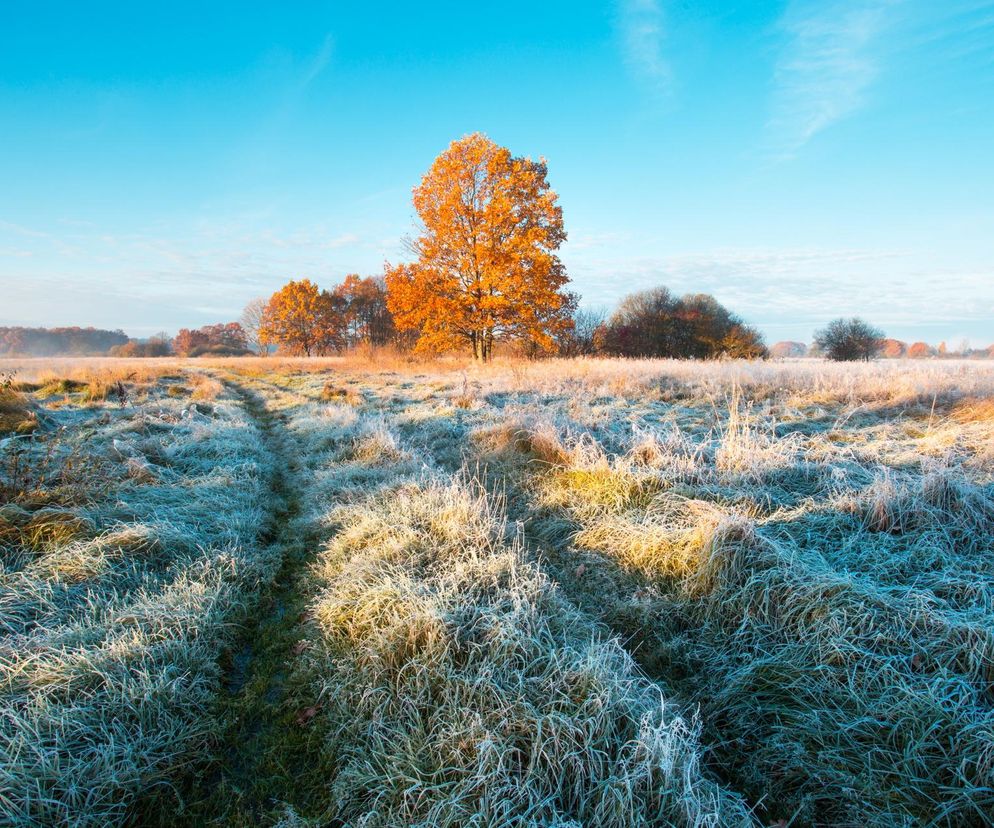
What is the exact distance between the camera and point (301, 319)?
150ft

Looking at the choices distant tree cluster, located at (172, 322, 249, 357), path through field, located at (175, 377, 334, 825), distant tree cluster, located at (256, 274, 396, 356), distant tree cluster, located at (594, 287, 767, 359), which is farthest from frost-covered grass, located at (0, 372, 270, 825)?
distant tree cluster, located at (172, 322, 249, 357)

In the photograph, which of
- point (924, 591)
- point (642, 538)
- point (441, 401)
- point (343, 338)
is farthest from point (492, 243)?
point (343, 338)

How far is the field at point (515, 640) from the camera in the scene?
7.90 feet

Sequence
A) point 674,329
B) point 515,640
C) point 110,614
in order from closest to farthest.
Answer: point 515,640 → point 110,614 → point 674,329

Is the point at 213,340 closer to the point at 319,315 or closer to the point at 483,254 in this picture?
the point at 319,315

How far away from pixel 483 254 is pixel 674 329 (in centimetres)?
2277

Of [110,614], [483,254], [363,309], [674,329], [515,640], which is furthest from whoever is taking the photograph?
[363,309]

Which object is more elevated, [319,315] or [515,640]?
[319,315]

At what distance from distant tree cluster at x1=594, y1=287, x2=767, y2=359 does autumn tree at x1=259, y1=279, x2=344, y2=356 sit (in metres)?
27.1

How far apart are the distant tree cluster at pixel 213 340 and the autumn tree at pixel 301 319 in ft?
37.8

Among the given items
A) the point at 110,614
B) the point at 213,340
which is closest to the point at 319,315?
the point at 213,340

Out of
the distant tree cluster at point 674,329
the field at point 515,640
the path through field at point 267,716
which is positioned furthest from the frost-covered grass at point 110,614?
the distant tree cluster at point 674,329

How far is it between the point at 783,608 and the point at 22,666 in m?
5.17

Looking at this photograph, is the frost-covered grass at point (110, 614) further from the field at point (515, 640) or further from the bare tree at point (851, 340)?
the bare tree at point (851, 340)
